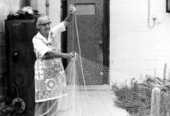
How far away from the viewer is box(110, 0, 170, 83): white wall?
7.59 m

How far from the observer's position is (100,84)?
6.87 m

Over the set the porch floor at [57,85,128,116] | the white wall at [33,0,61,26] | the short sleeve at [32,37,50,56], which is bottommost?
the porch floor at [57,85,128,116]

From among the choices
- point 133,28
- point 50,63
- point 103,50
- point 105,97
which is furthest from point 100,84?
point 50,63

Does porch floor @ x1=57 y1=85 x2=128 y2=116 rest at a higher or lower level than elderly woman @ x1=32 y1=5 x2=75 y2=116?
lower

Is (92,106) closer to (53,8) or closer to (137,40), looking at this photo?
(137,40)

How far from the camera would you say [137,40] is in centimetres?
763

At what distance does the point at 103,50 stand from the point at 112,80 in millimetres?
702

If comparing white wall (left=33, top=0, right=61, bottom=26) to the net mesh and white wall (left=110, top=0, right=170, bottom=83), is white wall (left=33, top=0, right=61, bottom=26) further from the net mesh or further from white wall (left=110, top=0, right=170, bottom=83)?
the net mesh

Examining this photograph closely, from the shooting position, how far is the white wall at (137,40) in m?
7.59

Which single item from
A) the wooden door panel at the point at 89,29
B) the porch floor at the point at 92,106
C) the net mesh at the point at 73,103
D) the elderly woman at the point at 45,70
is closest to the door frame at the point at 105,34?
the wooden door panel at the point at 89,29

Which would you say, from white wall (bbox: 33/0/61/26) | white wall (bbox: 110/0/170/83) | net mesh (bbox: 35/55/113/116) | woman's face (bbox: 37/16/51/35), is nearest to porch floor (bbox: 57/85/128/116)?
net mesh (bbox: 35/55/113/116)

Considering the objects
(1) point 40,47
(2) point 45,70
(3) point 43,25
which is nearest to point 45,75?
(2) point 45,70

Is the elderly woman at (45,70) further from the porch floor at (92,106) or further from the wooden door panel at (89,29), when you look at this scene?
the wooden door panel at (89,29)

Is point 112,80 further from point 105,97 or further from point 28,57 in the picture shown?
point 28,57
